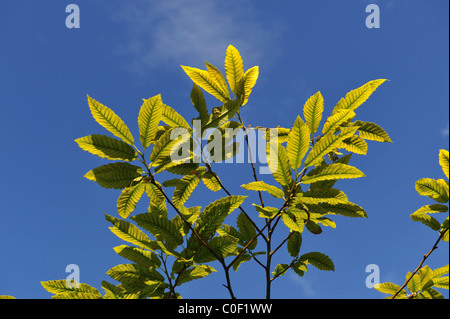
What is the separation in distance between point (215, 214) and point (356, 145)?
1050 millimetres

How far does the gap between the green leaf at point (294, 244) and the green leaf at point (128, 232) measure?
3.52 ft

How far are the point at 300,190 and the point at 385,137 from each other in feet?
2.30

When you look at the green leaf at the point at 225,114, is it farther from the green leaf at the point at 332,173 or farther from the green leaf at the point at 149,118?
the green leaf at the point at 332,173

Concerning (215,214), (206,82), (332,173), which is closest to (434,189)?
(332,173)

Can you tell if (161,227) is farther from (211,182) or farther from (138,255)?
(211,182)

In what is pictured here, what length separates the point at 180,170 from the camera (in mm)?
2186

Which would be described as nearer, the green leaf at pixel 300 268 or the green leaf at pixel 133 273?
the green leaf at pixel 133 273

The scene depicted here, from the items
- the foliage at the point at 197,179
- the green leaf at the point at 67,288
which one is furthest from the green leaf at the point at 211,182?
the green leaf at the point at 67,288

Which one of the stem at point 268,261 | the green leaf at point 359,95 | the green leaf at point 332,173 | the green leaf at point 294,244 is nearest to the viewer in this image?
the green leaf at point 332,173

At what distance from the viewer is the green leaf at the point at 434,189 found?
6.86 feet

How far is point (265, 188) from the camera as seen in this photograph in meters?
1.96
